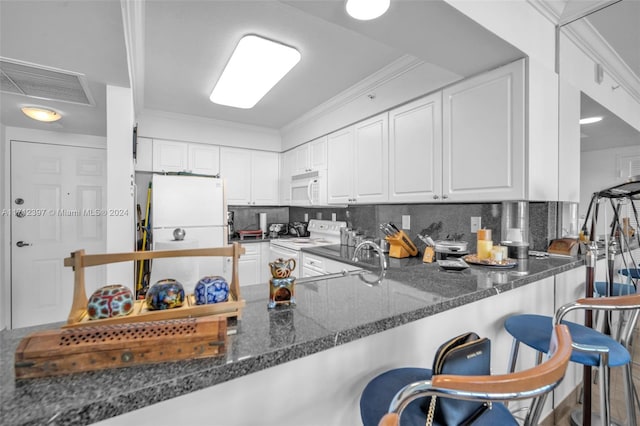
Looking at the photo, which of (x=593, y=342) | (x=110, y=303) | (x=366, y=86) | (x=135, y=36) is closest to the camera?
(x=110, y=303)

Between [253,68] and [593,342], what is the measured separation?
8.60 feet

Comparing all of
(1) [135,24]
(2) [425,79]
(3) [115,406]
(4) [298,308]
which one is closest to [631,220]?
(2) [425,79]

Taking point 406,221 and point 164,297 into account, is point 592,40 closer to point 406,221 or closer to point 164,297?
point 406,221

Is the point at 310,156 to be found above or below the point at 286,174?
above

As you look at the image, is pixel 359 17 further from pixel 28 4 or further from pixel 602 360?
pixel 602 360

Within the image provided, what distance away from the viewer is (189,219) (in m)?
3.12

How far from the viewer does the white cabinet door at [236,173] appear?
156 inches

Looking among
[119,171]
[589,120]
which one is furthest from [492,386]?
[589,120]

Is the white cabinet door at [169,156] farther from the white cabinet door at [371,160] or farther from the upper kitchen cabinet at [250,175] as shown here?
the white cabinet door at [371,160]

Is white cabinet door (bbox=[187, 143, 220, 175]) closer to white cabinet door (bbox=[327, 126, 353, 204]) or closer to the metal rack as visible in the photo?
white cabinet door (bbox=[327, 126, 353, 204])

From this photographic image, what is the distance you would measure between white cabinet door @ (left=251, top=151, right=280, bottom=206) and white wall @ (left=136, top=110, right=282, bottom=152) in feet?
0.45

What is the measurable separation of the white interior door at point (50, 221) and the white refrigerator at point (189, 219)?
814mm

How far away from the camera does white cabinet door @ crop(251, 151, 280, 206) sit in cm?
423

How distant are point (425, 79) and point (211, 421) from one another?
238 centimetres
